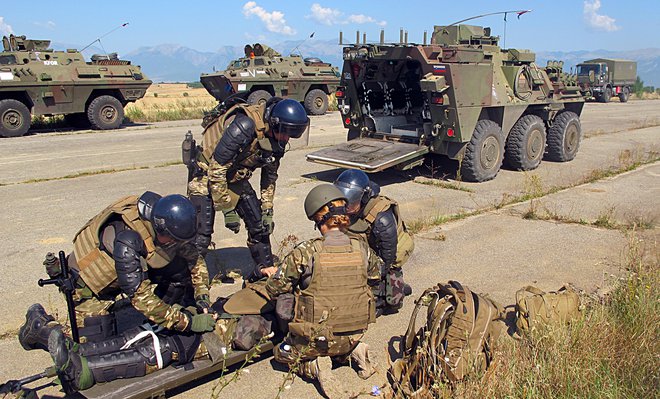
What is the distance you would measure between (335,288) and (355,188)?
0.91 meters

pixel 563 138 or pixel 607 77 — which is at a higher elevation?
pixel 607 77

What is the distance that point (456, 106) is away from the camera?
8359mm

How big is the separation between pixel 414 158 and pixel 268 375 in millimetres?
5729

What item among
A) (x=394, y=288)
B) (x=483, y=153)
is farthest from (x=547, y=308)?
(x=483, y=153)

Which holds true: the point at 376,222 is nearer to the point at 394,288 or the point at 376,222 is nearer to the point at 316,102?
the point at 394,288

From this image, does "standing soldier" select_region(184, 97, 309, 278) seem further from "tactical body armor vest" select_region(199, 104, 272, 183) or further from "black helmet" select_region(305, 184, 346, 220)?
"black helmet" select_region(305, 184, 346, 220)

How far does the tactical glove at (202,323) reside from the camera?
337 cm

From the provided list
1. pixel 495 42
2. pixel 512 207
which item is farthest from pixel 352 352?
pixel 495 42

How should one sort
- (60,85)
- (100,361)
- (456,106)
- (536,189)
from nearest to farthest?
(100,361) → (456,106) → (536,189) → (60,85)

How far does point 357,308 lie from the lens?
3400 mm

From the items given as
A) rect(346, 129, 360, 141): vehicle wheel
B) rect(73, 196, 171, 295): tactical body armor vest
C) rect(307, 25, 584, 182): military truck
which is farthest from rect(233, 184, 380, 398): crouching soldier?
rect(346, 129, 360, 141): vehicle wheel

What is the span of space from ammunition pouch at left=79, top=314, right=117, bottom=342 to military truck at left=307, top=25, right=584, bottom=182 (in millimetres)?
5202

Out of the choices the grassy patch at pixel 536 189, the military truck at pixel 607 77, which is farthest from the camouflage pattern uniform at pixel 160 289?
the military truck at pixel 607 77

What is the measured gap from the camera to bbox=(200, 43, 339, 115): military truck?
63.0 ft
